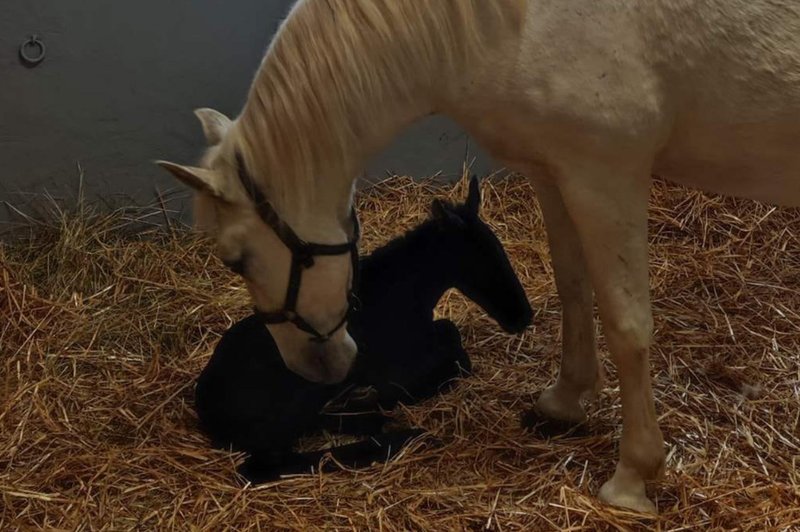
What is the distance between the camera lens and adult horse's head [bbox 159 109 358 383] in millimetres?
1522

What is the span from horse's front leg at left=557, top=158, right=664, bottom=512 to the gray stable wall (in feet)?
4.59

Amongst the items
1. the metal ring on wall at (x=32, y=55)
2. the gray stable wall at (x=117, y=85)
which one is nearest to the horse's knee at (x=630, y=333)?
the gray stable wall at (x=117, y=85)

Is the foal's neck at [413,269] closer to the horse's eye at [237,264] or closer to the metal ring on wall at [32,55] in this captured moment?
the horse's eye at [237,264]

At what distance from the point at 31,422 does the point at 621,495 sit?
1.43 meters

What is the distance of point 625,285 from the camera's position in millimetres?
1590

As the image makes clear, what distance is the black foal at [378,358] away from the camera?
1961 millimetres

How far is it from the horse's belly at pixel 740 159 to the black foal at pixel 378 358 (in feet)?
1.79

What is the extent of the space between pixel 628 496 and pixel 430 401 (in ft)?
2.03

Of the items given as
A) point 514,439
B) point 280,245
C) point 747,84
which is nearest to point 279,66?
point 280,245

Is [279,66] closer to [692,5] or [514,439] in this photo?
[692,5]

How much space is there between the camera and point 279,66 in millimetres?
1508

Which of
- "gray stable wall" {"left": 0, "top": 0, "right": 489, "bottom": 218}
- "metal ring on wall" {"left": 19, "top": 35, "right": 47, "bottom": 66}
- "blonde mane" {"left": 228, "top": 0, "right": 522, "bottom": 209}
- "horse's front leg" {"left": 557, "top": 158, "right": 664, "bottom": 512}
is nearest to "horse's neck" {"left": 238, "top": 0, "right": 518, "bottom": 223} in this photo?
"blonde mane" {"left": 228, "top": 0, "right": 522, "bottom": 209}

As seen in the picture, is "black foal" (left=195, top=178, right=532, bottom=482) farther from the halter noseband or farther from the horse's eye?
the horse's eye

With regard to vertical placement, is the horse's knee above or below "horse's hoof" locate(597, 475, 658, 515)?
above
